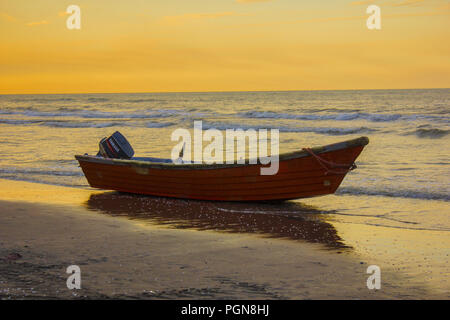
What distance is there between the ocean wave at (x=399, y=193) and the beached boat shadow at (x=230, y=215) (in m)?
1.87

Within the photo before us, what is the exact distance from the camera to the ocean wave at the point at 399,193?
1069 cm

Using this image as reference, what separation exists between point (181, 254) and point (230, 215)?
9.21 feet

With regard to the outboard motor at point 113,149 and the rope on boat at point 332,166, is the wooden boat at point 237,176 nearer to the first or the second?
the rope on boat at point 332,166

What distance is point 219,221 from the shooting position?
868 cm

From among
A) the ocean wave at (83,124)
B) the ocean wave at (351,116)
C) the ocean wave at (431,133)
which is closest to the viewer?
the ocean wave at (431,133)

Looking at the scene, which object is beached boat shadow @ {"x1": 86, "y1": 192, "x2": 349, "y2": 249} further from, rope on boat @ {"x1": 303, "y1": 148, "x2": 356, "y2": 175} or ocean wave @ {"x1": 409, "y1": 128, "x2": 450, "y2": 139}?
ocean wave @ {"x1": 409, "y1": 128, "x2": 450, "y2": 139}

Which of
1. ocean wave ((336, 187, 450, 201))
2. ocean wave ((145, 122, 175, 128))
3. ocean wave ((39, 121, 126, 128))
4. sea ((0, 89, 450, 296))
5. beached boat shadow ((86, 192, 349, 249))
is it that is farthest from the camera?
ocean wave ((39, 121, 126, 128))

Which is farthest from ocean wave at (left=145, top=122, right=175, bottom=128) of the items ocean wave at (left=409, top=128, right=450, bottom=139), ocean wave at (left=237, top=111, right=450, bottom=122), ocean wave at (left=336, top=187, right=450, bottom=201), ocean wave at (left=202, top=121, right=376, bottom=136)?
ocean wave at (left=336, top=187, right=450, bottom=201)

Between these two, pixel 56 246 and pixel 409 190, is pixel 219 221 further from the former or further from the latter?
pixel 409 190

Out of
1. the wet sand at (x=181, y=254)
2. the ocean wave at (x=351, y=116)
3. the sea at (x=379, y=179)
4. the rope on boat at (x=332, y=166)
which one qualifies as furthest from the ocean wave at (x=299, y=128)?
the wet sand at (x=181, y=254)

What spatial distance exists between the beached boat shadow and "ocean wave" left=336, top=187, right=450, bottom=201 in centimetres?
187

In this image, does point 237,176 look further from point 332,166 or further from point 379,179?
point 379,179

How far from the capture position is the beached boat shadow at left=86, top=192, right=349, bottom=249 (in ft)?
26.0

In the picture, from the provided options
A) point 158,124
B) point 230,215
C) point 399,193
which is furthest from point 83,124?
point 230,215
